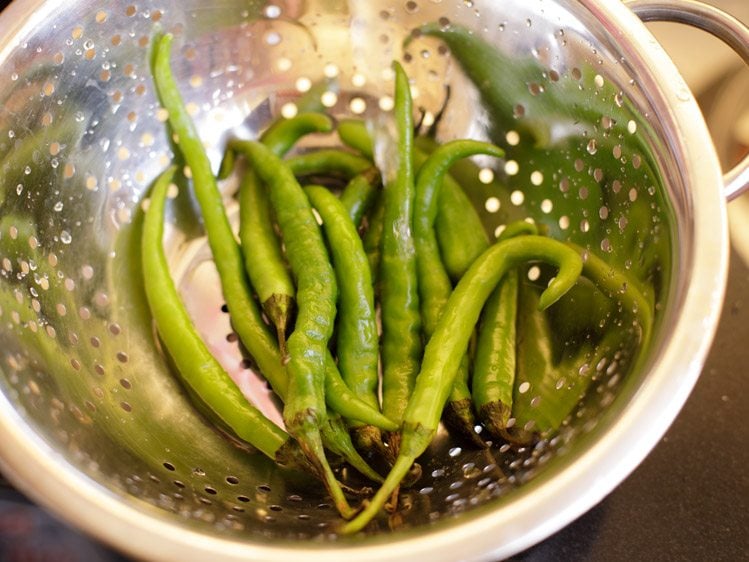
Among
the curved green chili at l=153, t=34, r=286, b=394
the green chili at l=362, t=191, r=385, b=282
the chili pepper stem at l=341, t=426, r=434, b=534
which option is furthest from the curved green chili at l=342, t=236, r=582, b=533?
the curved green chili at l=153, t=34, r=286, b=394

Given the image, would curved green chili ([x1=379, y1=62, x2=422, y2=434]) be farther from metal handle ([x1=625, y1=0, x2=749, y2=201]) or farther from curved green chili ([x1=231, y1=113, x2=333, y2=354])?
metal handle ([x1=625, y1=0, x2=749, y2=201])

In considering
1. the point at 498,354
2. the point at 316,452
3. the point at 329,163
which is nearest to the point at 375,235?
the point at 329,163

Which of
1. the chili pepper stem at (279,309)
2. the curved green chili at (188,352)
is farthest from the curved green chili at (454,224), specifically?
the curved green chili at (188,352)

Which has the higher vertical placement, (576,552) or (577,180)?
(577,180)

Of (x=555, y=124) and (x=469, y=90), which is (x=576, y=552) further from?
(x=469, y=90)

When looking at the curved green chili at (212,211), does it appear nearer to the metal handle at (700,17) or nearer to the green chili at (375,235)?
the green chili at (375,235)

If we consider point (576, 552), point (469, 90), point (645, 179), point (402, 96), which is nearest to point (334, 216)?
point (402, 96)

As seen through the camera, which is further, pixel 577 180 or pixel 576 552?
pixel 577 180
